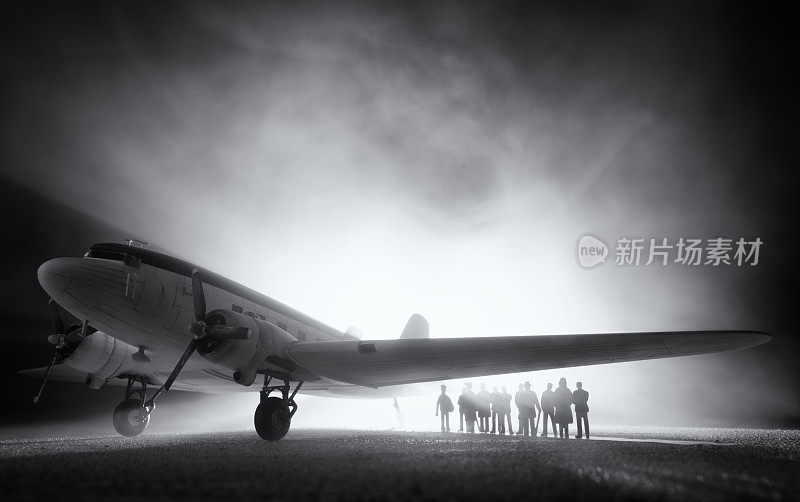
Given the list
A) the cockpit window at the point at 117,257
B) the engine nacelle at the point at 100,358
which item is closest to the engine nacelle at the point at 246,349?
the cockpit window at the point at 117,257

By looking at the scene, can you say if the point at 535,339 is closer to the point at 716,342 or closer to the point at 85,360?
the point at 716,342

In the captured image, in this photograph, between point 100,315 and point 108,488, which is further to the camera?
point 100,315

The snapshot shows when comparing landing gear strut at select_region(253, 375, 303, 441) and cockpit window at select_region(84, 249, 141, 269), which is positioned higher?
cockpit window at select_region(84, 249, 141, 269)

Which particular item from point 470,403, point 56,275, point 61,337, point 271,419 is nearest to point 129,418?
point 61,337

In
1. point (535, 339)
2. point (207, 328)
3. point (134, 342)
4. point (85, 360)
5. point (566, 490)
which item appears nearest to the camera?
point (566, 490)

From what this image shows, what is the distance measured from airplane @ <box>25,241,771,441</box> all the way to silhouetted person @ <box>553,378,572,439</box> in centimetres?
443

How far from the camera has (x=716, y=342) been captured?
8.80 m

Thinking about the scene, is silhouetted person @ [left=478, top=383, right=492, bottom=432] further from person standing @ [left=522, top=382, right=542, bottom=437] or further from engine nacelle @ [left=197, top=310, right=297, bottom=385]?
engine nacelle @ [left=197, top=310, right=297, bottom=385]

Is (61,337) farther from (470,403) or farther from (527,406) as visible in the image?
(527,406)

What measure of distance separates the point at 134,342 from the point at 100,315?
166 cm

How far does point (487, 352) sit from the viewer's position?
10.3 m

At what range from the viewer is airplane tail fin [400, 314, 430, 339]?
20.4m

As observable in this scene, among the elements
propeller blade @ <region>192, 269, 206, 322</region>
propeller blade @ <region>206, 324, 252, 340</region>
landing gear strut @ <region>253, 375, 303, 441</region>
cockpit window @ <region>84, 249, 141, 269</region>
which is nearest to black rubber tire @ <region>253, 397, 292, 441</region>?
landing gear strut @ <region>253, 375, 303, 441</region>

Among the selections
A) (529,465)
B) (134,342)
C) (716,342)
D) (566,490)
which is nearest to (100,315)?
(134,342)
